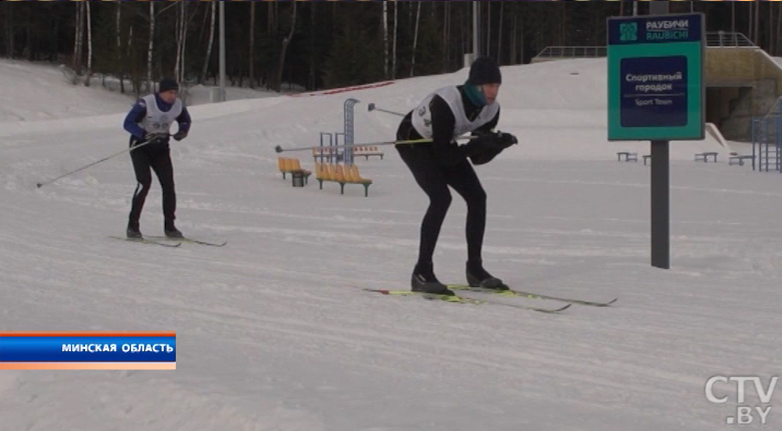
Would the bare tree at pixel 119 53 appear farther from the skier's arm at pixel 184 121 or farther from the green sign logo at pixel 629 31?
the green sign logo at pixel 629 31

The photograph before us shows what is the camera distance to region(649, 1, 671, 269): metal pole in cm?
924

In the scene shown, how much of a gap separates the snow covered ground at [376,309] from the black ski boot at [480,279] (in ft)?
1.35

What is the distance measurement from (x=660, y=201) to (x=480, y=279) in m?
2.62

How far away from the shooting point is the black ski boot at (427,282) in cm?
723

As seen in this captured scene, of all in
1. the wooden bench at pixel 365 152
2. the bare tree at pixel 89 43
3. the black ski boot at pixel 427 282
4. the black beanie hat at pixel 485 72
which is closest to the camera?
the black beanie hat at pixel 485 72

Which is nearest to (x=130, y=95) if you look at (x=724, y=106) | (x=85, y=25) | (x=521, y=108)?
(x=85, y=25)

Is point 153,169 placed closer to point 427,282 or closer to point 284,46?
point 427,282

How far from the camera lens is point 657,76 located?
9258 millimetres

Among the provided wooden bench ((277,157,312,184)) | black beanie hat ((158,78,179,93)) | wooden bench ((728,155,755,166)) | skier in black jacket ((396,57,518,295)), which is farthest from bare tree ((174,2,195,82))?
skier in black jacket ((396,57,518,295))

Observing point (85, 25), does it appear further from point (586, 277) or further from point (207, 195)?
point (586, 277)

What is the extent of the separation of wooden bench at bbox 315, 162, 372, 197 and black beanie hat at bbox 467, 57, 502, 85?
11562 mm

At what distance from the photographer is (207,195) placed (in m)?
17.2

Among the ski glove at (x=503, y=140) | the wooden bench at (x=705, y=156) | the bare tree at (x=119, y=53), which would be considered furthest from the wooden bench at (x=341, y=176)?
the bare tree at (x=119, y=53)

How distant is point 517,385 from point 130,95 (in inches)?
1986
